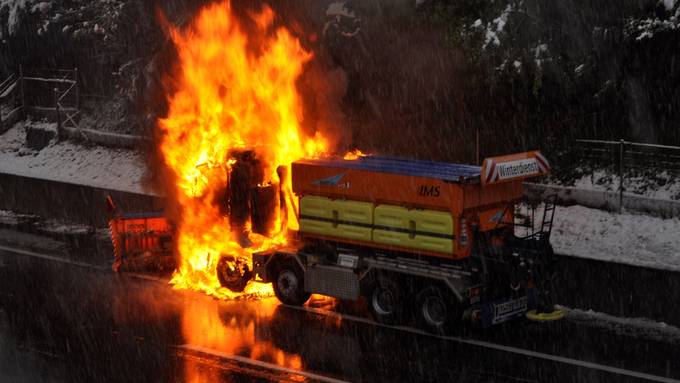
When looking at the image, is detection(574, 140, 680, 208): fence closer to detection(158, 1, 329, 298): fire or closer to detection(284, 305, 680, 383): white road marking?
detection(158, 1, 329, 298): fire

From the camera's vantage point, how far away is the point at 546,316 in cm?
1772

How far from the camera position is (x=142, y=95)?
110ft

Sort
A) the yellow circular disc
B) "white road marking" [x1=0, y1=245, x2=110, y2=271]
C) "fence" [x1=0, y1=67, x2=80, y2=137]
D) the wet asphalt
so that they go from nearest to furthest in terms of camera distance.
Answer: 1. the wet asphalt
2. the yellow circular disc
3. "white road marking" [x1=0, y1=245, x2=110, y2=271]
4. "fence" [x1=0, y1=67, x2=80, y2=137]

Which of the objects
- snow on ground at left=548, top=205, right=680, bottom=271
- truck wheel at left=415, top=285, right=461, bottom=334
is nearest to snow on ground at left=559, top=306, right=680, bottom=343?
truck wheel at left=415, top=285, right=461, bottom=334

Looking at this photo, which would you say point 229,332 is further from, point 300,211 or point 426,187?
point 426,187

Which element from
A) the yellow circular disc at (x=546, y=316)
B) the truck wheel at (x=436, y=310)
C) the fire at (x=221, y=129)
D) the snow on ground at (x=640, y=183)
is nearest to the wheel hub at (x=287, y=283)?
the fire at (x=221, y=129)

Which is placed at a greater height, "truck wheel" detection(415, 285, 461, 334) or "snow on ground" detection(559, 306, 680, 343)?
"truck wheel" detection(415, 285, 461, 334)

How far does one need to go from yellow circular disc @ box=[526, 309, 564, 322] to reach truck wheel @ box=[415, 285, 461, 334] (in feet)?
4.18

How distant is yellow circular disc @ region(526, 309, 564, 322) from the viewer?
17.7 meters

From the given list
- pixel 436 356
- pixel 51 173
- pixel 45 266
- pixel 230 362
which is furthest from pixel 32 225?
pixel 436 356

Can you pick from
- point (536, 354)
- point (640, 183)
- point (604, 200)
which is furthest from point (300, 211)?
point (640, 183)

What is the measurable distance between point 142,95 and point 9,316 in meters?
15.1

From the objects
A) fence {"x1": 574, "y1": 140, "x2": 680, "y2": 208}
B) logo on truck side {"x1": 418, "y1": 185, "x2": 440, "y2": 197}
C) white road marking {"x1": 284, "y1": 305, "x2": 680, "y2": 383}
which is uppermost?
fence {"x1": 574, "y1": 140, "x2": 680, "y2": 208}

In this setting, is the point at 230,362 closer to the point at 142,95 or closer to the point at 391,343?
the point at 391,343
